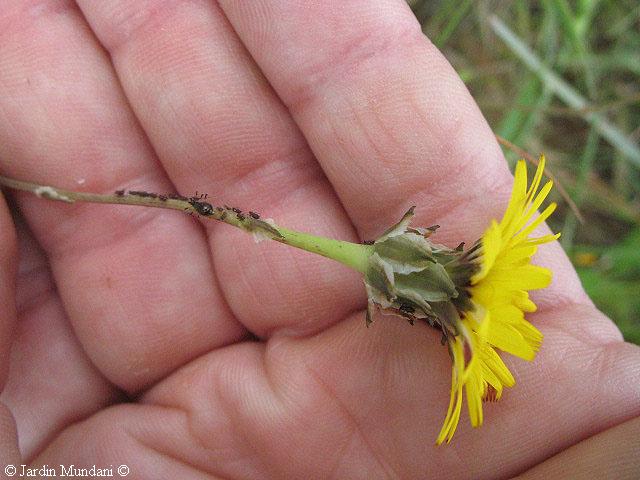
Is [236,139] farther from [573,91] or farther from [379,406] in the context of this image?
[573,91]

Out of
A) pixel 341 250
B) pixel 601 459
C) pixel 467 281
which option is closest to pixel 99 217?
pixel 341 250

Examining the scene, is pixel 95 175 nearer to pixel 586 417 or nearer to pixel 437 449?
pixel 437 449

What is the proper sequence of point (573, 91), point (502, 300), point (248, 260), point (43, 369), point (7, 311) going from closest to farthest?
point (502, 300)
point (7, 311)
point (248, 260)
point (43, 369)
point (573, 91)

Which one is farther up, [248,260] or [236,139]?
[236,139]

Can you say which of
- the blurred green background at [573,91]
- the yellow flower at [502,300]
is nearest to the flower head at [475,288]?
the yellow flower at [502,300]

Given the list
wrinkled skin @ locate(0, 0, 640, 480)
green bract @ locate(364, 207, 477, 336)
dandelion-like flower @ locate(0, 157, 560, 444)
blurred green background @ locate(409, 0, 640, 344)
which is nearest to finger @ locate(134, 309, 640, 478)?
wrinkled skin @ locate(0, 0, 640, 480)

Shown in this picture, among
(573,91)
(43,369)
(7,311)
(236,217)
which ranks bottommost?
(43,369)

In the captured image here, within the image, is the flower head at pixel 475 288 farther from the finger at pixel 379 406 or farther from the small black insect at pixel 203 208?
the small black insect at pixel 203 208
